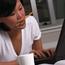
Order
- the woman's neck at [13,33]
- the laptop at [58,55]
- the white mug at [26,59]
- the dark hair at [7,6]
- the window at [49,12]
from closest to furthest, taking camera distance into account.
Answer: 1. the white mug at [26,59]
2. the dark hair at [7,6]
3. the laptop at [58,55]
4. the woman's neck at [13,33]
5. the window at [49,12]

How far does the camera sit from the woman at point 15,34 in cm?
108

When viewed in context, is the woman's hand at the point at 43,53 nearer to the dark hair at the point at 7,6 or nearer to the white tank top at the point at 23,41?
the white tank top at the point at 23,41

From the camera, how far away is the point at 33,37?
1.42 m

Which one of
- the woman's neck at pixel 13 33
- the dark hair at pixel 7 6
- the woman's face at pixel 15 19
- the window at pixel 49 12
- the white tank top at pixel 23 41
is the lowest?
the window at pixel 49 12

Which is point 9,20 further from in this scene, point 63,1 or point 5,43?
point 63,1

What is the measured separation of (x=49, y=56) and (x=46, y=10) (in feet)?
8.19

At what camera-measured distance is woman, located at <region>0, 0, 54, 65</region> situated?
108 centimetres

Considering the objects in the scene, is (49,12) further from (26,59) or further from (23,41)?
(26,59)

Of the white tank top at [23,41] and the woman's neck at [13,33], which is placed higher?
the woman's neck at [13,33]

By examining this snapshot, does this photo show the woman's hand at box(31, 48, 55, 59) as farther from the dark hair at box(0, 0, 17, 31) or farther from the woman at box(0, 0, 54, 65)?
the dark hair at box(0, 0, 17, 31)

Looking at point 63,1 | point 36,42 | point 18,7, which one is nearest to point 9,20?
point 18,7

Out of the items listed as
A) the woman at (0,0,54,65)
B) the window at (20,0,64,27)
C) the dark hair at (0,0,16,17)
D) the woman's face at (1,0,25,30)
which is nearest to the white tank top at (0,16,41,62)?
the woman at (0,0,54,65)

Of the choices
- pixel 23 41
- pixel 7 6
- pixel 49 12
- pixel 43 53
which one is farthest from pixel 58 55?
pixel 49 12

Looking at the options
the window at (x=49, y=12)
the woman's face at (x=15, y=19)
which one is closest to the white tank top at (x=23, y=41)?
the woman's face at (x=15, y=19)
